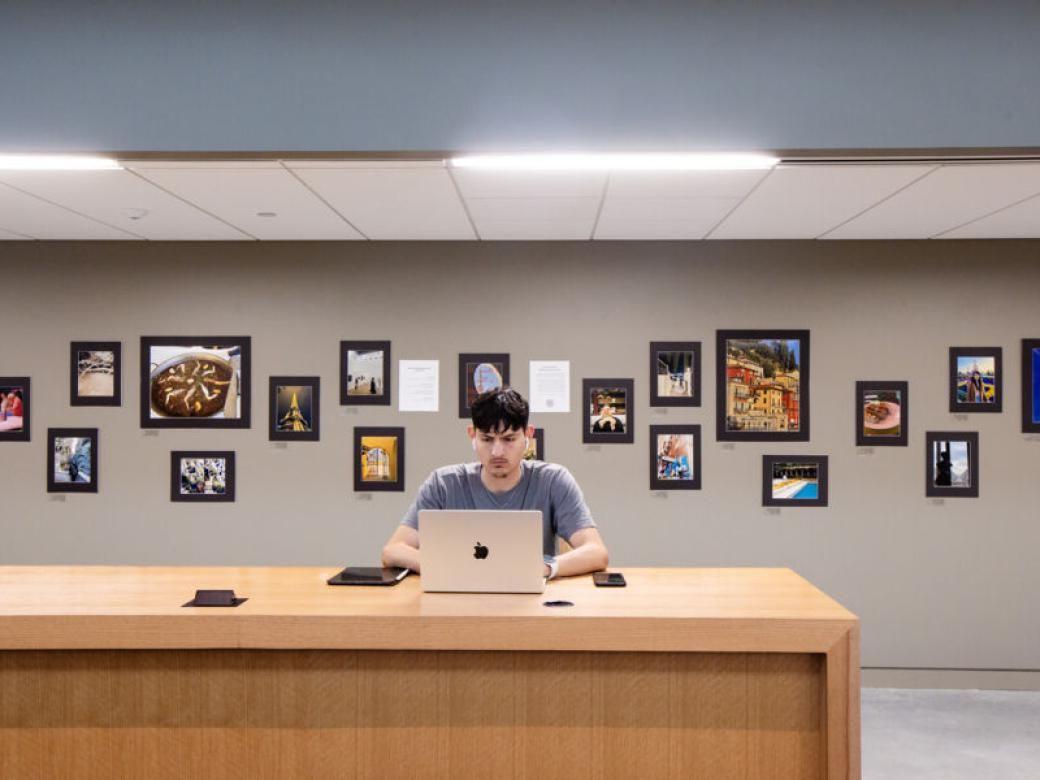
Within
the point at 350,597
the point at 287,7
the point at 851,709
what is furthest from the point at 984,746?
the point at 287,7

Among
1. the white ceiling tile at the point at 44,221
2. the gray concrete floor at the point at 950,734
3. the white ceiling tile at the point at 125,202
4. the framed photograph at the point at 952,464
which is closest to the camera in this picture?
the white ceiling tile at the point at 125,202

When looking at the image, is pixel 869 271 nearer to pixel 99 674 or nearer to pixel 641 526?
pixel 641 526

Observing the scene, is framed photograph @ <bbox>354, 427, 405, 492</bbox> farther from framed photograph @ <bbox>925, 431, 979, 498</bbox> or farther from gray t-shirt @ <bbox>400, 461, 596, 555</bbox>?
framed photograph @ <bbox>925, 431, 979, 498</bbox>

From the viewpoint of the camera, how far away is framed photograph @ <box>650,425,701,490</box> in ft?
14.2

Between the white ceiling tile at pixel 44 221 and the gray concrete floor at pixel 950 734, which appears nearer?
the gray concrete floor at pixel 950 734

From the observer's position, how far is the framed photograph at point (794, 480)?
14.1 feet

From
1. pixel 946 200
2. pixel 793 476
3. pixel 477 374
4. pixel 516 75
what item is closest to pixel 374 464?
pixel 477 374

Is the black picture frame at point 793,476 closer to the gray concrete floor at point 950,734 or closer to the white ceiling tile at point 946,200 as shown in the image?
the gray concrete floor at point 950,734

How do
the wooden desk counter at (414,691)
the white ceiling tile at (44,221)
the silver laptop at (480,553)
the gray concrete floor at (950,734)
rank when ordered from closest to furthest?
the wooden desk counter at (414,691), the silver laptop at (480,553), the gray concrete floor at (950,734), the white ceiling tile at (44,221)

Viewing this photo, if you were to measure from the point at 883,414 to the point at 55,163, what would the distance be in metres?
4.06

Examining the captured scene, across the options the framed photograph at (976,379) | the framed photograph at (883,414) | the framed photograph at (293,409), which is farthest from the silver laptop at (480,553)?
the framed photograph at (976,379)

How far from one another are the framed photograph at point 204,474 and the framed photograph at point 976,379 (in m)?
4.00

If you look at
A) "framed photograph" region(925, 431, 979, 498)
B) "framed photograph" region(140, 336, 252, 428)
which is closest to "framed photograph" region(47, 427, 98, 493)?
"framed photograph" region(140, 336, 252, 428)

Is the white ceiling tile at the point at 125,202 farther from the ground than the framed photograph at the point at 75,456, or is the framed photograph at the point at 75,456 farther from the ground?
the white ceiling tile at the point at 125,202
